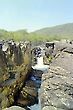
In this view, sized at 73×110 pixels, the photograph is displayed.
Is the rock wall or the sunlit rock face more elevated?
the rock wall

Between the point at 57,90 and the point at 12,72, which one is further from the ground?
the point at 57,90

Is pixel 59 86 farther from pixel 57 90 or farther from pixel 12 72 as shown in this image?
pixel 12 72

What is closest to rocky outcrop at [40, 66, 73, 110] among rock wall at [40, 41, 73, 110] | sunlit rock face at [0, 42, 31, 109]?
rock wall at [40, 41, 73, 110]

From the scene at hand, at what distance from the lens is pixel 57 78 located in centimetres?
1064

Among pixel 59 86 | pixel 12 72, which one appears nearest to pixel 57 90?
pixel 59 86

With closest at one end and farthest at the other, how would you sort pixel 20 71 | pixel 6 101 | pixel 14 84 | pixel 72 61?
pixel 72 61 < pixel 6 101 < pixel 14 84 < pixel 20 71

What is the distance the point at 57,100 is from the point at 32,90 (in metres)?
13.8

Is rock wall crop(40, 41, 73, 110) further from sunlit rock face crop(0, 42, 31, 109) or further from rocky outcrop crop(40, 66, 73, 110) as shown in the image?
sunlit rock face crop(0, 42, 31, 109)

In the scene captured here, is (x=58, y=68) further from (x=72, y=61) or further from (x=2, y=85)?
(x=2, y=85)

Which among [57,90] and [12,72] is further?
[12,72]

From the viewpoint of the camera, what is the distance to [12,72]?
24.5m

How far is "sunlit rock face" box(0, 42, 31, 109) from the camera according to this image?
70.9ft

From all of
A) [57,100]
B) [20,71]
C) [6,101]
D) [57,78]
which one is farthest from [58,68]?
[20,71]

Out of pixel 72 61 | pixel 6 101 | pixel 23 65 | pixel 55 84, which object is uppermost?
pixel 72 61
